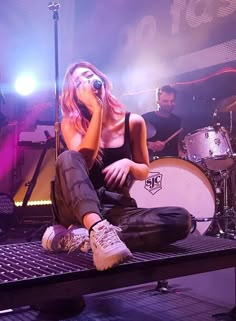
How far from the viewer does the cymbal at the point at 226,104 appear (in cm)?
281

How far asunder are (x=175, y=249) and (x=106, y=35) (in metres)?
1.98

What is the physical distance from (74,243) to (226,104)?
181 cm

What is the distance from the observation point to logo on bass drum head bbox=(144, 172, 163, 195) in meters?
2.61

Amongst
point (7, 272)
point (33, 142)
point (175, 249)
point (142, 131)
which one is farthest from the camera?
point (33, 142)

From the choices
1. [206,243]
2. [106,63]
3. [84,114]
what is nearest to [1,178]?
[106,63]

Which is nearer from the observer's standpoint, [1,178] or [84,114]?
[84,114]

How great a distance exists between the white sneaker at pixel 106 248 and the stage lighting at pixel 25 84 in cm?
255

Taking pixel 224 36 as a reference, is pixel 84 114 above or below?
below

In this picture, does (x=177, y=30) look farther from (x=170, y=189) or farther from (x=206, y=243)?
(x=206, y=243)

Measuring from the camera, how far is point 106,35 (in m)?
3.00

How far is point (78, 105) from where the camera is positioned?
5.68 ft

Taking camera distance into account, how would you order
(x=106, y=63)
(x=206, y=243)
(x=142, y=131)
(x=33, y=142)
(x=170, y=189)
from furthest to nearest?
1. (x=33, y=142)
2. (x=106, y=63)
3. (x=170, y=189)
4. (x=142, y=131)
5. (x=206, y=243)

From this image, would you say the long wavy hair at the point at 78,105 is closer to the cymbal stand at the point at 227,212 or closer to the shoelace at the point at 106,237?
the shoelace at the point at 106,237

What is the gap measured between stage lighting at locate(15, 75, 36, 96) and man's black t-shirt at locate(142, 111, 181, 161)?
1141 millimetres
